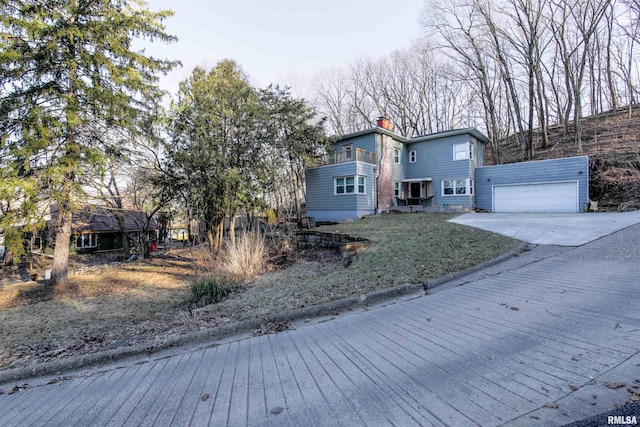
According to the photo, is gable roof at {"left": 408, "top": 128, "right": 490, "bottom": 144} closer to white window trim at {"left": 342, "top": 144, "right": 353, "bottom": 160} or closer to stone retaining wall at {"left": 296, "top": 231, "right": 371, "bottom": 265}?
white window trim at {"left": 342, "top": 144, "right": 353, "bottom": 160}

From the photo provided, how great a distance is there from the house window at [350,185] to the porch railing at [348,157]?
1.16 m

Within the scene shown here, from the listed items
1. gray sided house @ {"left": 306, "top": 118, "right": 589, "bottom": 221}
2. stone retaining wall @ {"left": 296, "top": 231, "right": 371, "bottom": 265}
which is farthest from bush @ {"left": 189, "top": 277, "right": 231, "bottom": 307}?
gray sided house @ {"left": 306, "top": 118, "right": 589, "bottom": 221}

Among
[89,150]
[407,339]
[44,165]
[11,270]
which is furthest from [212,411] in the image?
[11,270]

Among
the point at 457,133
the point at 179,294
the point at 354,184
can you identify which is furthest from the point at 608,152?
the point at 179,294

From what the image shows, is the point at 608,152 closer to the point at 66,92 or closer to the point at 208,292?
the point at 208,292

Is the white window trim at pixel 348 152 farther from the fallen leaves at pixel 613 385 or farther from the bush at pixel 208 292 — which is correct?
the fallen leaves at pixel 613 385

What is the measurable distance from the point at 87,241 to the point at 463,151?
3067 centimetres

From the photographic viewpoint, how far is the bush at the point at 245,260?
24.9ft

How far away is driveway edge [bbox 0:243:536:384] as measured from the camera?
3.27 metres

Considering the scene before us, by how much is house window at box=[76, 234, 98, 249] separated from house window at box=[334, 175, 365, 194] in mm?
21980

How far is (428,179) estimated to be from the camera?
2041cm

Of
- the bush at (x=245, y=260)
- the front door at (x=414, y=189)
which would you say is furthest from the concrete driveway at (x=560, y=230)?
the front door at (x=414, y=189)

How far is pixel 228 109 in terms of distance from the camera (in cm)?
1069

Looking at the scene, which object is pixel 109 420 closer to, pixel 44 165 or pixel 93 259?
pixel 44 165
